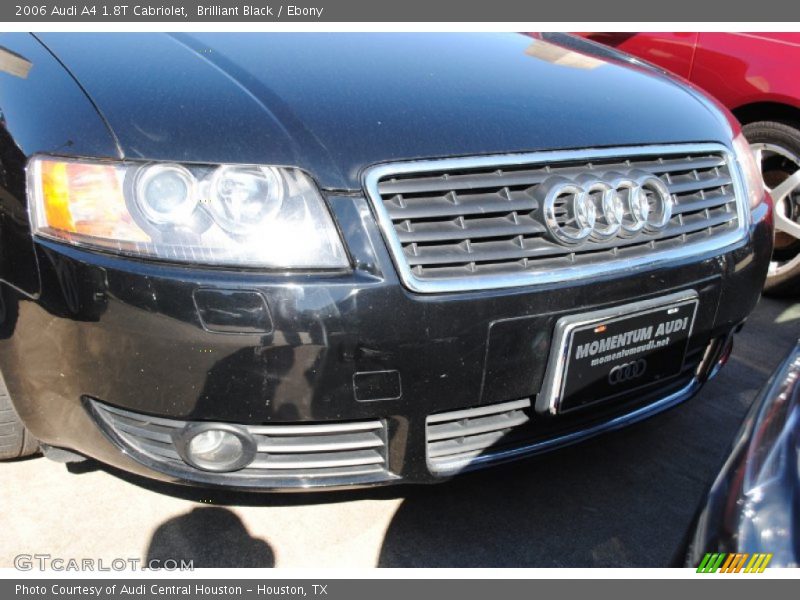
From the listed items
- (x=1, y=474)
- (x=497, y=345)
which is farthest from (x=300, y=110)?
(x=1, y=474)

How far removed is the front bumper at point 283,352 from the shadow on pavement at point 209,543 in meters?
0.32

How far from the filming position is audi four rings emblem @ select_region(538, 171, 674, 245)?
1.84 m

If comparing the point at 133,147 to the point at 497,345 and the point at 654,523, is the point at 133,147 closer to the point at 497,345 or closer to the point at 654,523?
the point at 497,345

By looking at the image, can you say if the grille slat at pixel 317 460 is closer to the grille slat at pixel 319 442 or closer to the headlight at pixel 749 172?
the grille slat at pixel 319 442

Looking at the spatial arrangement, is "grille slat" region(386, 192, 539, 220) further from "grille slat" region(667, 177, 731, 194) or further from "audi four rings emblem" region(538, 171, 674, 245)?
"grille slat" region(667, 177, 731, 194)

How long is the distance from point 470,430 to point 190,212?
824 millimetres

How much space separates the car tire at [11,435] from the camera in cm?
211

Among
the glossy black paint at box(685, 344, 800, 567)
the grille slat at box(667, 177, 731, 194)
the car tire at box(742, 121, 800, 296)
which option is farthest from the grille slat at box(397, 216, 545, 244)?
the car tire at box(742, 121, 800, 296)

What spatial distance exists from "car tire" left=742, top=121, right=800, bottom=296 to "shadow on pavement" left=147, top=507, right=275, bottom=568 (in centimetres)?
280

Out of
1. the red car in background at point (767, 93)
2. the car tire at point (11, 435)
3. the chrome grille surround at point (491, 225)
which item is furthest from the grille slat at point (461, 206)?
the red car in background at point (767, 93)

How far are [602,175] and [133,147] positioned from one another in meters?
1.09

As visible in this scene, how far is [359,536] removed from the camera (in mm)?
2119

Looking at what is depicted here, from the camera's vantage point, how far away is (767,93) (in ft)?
12.2
